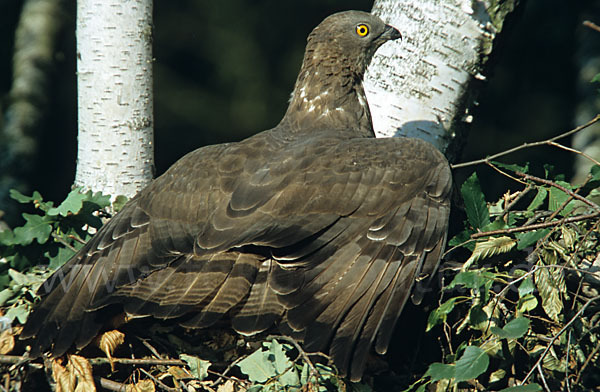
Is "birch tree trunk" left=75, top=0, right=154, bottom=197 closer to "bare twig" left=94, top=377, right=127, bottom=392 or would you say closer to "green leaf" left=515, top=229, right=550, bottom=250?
"bare twig" left=94, top=377, right=127, bottom=392

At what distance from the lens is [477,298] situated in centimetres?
299

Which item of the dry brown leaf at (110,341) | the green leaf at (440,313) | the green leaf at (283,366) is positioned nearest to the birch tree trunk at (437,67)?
the green leaf at (440,313)

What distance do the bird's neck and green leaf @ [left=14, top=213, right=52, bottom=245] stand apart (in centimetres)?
141

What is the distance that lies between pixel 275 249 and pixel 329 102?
1.37 meters

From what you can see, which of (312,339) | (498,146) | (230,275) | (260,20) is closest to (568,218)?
(312,339)

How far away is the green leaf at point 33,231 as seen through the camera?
3699 millimetres

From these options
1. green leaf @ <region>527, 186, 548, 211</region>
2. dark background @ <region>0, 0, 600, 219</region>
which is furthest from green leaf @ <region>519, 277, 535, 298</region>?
dark background @ <region>0, 0, 600, 219</region>

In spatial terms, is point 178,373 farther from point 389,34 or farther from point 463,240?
point 389,34

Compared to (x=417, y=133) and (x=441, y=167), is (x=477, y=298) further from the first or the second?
(x=417, y=133)

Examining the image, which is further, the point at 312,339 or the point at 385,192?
the point at 385,192

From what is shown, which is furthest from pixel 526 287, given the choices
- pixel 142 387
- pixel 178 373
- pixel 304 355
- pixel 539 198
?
pixel 142 387

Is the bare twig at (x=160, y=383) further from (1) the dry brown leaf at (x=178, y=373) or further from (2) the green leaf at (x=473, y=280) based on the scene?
(2) the green leaf at (x=473, y=280)

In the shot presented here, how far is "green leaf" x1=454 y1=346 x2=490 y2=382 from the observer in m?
2.67

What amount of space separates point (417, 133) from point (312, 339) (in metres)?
1.69
